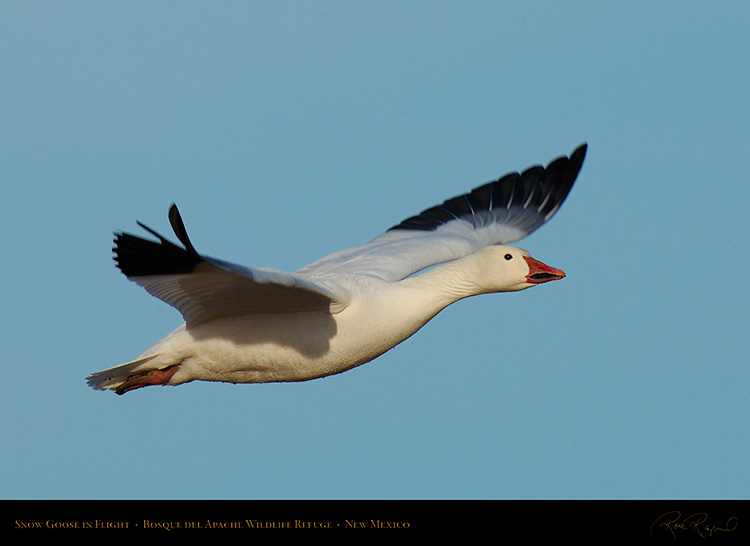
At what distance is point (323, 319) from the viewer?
793 centimetres

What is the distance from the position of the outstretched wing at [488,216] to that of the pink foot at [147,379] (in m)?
2.46

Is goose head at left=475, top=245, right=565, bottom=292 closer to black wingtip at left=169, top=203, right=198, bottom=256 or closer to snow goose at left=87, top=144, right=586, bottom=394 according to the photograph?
snow goose at left=87, top=144, right=586, bottom=394

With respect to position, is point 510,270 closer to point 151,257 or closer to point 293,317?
point 293,317

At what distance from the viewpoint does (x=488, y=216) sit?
38.1 ft

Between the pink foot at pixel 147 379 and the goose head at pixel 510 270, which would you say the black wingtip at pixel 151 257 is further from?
the goose head at pixel 510 270

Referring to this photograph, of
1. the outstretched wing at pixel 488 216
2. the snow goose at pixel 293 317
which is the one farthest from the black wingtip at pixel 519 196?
the snow goose at pixel 293 317

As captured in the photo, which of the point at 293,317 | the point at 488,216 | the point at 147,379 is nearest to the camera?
the point at 293,317

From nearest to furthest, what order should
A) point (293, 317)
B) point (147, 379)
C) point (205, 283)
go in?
1. point (205, 283)
2. point (293, 317)
3. point (147, 379)

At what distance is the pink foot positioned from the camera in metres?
8.30

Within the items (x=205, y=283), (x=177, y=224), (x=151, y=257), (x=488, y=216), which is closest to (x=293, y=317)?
(x=205, y=283)

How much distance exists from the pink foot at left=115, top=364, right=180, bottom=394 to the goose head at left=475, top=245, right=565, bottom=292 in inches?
103

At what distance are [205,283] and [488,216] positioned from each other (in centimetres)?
500

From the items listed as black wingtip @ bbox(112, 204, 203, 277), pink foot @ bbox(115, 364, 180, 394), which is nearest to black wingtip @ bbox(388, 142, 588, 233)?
pink foot @ bbox(115, 364, 180, 394)

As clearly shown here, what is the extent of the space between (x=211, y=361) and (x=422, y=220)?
162 inches
